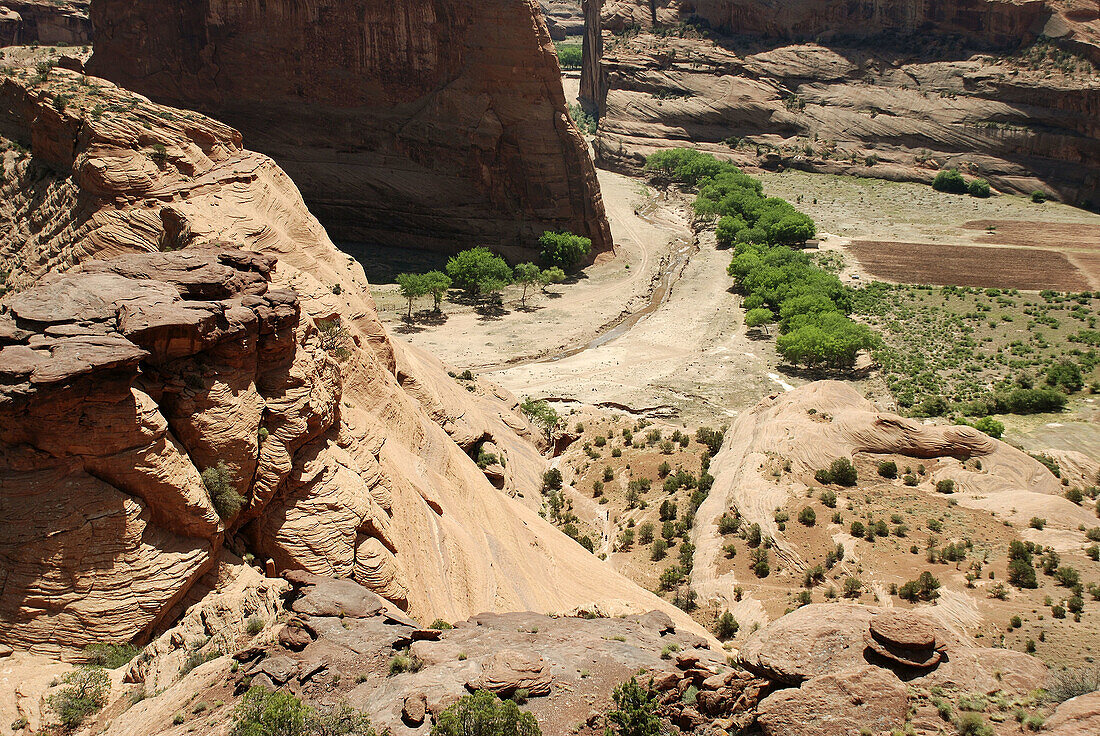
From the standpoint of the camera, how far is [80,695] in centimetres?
1242

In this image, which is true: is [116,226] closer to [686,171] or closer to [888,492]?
[888,492]

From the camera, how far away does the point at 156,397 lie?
15.2 m

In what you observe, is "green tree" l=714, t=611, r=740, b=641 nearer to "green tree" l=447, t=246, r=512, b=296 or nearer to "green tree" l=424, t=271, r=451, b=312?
"green tree" l=424, t=271, r=451, b=312

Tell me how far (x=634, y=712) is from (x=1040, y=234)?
108 m

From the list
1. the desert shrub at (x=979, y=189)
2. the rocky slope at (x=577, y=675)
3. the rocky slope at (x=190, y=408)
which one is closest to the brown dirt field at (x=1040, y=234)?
the desert shrub at (x=979, y=189)

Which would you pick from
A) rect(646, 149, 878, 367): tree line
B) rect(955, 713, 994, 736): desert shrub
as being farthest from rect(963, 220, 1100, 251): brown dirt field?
rect(955, 713, 994, 736): desert shrub

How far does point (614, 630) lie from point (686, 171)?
108422 mm

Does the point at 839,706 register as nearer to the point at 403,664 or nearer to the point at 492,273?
the point at 403,664

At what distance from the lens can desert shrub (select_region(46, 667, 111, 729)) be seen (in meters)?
12.2

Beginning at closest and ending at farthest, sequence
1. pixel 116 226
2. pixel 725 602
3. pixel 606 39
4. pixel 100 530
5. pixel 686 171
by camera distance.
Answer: pixel 100 530 < pixel 116 226 < pixel 725 602 < pixel 686 171 < pixel 606 39

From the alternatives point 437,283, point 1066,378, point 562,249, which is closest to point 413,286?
point 437,283

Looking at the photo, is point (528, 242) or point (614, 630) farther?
point (528, 242)

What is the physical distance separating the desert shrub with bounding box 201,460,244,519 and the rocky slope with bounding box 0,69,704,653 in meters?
0.07

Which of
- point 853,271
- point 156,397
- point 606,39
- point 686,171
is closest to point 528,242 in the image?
point 853,271
